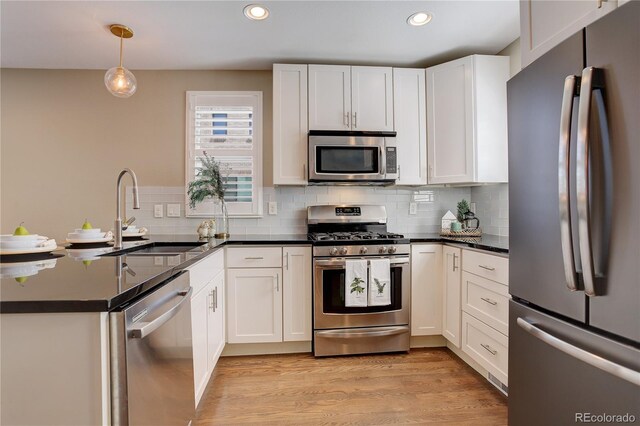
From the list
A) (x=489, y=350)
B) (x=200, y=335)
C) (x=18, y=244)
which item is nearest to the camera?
(x=18, y=244)

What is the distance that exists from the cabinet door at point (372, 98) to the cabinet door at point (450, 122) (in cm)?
37

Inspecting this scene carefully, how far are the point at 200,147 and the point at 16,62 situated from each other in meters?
1.75

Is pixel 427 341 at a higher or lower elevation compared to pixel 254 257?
lower

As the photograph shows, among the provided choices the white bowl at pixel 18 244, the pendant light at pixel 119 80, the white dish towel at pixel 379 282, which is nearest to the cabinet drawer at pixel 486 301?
the white dish towel at pixel 379 282

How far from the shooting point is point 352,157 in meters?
2.64

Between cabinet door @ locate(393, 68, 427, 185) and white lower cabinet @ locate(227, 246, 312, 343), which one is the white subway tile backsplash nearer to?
cabinet door @ locate(393, 68, 427, 185)

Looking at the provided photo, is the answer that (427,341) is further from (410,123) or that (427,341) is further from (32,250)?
(32,250)

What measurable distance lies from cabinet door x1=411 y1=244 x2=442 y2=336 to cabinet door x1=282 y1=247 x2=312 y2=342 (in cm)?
86

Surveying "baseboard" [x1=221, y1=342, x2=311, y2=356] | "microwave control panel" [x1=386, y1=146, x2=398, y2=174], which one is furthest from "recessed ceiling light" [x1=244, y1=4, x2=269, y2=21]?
"baseboard" [x1=221, y1=342, x2=311, y2=356]

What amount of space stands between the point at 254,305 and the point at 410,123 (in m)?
2.05

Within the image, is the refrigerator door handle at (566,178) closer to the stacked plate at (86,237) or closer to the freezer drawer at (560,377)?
the freezer drawer at (560,377)

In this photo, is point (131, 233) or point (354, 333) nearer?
point (131, 233)

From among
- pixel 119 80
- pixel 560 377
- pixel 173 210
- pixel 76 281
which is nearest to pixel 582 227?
pixel 560 377

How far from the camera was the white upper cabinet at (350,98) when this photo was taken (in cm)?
266
